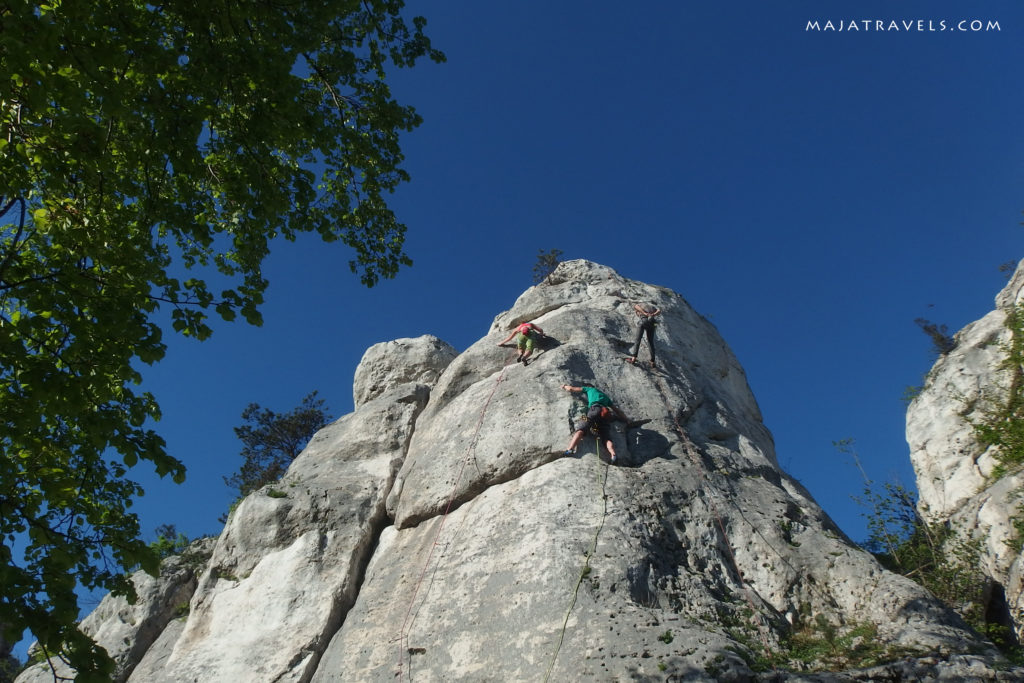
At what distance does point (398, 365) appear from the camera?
2020 centimetres

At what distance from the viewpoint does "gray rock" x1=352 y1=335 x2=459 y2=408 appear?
65.8ft

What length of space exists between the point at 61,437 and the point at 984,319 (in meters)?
31.7

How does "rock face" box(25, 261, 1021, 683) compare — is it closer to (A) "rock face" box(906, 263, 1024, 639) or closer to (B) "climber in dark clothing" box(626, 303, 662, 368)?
(B) "climber in dark clothing" box(626, 303, 662, 368)

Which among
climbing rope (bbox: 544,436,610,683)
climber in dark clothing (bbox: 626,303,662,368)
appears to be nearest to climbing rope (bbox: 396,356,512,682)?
climbing rope (bbox: 544,436,610,683)

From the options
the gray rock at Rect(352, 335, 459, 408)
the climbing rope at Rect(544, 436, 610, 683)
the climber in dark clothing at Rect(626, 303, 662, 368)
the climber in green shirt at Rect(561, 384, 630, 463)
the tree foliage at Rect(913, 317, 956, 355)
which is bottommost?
the climbing rope at Rect(544, 436, 610, 683)

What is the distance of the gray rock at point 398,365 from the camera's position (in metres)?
20.1

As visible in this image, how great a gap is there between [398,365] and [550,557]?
36.6 feet

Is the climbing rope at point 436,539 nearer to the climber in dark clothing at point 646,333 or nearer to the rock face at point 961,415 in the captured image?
the climber in dark clothing at point 646,333

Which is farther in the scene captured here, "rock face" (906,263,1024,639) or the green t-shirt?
"rock face" (906,263,1024,639)

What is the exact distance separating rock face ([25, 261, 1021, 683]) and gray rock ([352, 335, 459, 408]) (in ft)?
8.48

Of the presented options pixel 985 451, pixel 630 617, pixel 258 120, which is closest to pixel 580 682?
pixel 630 617

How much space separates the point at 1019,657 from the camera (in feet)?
31.4

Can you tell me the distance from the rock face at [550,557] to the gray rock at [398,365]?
2.58 meters

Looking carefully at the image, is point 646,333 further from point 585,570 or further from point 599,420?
point 585,570
